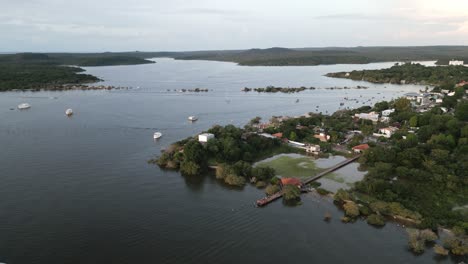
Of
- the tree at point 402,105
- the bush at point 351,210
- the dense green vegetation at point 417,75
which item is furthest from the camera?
the dense green vegetation at point 417,75

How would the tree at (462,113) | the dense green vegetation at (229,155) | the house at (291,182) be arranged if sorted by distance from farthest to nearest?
the tree at (462,113) → the dense green vegetation at (229,155) → the house at (291,182)

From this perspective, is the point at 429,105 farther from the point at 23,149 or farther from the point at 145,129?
the point at 23,149

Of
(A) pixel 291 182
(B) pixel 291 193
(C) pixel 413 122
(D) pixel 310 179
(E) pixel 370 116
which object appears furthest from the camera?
(E) pixel 370 116

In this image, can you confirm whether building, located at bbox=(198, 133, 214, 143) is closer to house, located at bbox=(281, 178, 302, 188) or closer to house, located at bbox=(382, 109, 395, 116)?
house, located at bbox=(281, 178, 302, 188)

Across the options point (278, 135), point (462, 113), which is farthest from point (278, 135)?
point (462, 113)

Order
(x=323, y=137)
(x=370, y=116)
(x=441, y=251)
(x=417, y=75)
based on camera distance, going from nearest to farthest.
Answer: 1. (x=441, y=251)
2. (x=323, y=137)
3. (x=370, y=116)
4. (x=417, y=75)

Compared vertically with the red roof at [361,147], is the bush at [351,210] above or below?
below

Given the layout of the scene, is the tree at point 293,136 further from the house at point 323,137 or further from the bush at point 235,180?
the bush at point 235,180

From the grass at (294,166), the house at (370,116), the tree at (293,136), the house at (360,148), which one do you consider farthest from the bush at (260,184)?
the house at (370,116)

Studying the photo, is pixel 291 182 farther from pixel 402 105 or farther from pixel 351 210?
pixel 402 105
